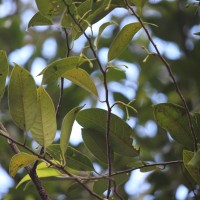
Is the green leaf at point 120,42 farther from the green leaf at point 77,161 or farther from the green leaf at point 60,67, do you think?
the green leaf at point 77,161

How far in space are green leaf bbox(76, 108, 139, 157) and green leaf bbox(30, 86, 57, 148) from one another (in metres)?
0.11

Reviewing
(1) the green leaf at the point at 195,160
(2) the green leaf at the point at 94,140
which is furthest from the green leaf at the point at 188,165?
Result: (2) the green leaf at the point at 94,140

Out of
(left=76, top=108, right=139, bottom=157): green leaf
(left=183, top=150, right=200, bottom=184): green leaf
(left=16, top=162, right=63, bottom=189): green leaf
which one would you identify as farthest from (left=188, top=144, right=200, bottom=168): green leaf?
(left=16, top=162, right=63, bottom=189): green leaf

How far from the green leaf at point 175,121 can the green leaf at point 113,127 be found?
0.07m

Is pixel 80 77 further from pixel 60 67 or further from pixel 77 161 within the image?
pixel 77 161

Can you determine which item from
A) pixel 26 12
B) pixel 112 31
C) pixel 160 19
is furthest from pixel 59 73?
pixel 26 12

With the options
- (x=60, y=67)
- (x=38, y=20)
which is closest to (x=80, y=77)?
(x=60, y=67)

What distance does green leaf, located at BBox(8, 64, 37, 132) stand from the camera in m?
0.84

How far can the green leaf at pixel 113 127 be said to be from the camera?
96 centimetres

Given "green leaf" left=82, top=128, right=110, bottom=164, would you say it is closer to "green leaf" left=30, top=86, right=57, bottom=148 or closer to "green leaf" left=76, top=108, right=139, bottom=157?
"green leaf" left=76, top=108, right=139, bottom=157

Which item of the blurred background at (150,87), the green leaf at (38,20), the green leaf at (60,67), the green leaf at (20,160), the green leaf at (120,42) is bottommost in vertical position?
the blurred background at (150,87)

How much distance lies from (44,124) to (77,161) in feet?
0.49

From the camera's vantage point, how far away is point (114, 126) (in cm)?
97

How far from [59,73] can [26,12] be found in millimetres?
1791
